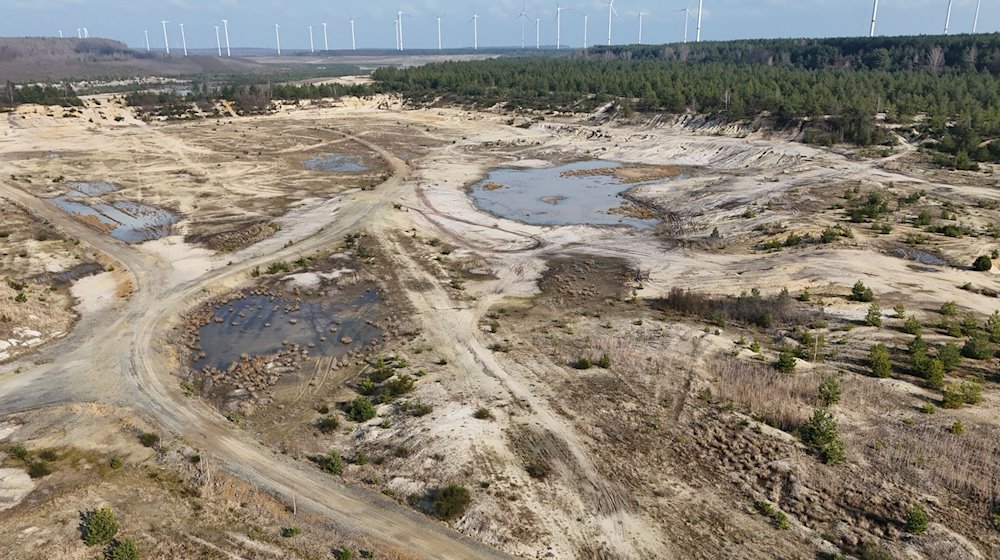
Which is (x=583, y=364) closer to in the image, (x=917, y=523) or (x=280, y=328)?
(x=917, y=523)

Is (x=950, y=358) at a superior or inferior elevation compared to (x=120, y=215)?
inferior

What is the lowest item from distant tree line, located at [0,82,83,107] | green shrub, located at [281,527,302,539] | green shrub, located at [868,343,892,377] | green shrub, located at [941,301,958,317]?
green shrub, located at [281,527,302,539]

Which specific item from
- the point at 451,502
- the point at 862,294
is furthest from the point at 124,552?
the point at 862,294

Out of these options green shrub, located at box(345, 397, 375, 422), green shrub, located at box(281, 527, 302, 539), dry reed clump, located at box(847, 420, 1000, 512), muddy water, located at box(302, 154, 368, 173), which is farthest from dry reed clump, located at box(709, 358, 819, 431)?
muddy water, located at box(302, 154, 368, 173)

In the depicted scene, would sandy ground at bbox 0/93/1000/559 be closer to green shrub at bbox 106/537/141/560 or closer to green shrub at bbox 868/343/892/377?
green shrub at bbox 868/343/892/377

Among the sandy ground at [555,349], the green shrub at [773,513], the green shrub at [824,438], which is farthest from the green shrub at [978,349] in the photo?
the green shrub at [773,513]

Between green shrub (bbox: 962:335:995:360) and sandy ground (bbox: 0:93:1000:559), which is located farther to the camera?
green shrub (bbox: 962:335:995:360)

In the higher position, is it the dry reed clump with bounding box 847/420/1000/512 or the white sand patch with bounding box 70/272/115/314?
the white sand patch with bounding box 70/272/115/314
